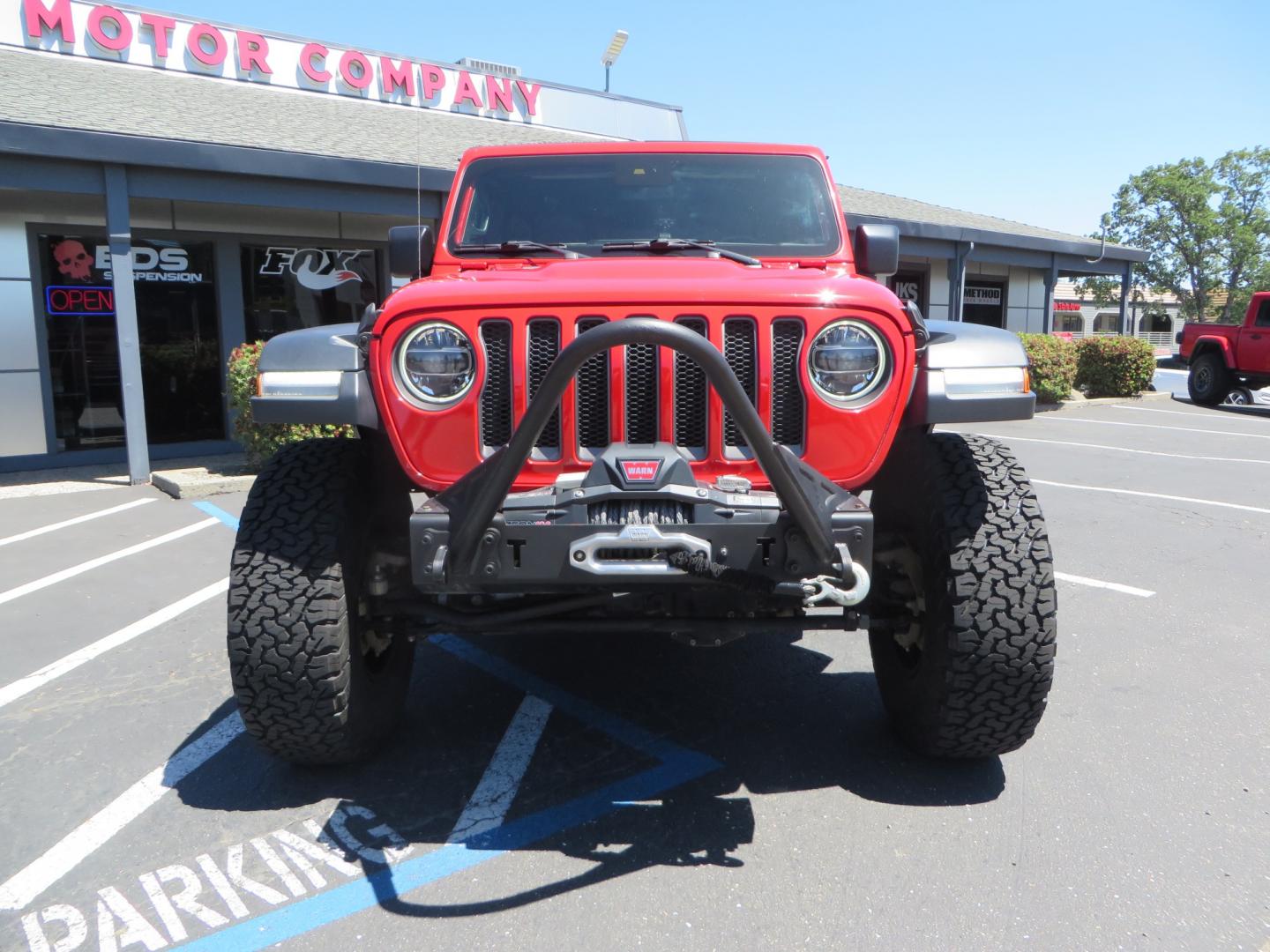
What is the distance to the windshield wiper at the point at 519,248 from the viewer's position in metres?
3.53

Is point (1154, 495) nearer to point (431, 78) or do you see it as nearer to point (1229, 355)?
point (1229, 355)

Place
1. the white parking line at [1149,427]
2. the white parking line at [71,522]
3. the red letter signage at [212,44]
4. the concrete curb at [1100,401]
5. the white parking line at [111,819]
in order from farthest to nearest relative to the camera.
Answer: the concrete curb at [1100,401], the red letter signage at [212,44], the white parking line at [1149,427], the white parking line at [71,522], the white parking line at [111,819]

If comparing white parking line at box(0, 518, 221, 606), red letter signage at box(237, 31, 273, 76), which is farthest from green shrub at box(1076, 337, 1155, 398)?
white parking line at box(0, 518, 221, 606)

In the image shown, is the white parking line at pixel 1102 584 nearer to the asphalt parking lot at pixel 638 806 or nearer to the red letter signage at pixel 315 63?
the asphalt parking lot at pixel 638 806

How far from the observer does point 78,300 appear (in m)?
10.7

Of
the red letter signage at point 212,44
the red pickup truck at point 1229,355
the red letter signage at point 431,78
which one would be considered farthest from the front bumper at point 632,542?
the red pickup truck at point 1229,355

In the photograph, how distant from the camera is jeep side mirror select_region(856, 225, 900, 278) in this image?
3.59 metres

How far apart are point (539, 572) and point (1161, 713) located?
2.62 metres

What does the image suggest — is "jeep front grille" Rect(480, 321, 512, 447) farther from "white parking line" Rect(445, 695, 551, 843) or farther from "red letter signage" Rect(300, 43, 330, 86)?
"red letter signage" Rect(300, 43, 330, 86)

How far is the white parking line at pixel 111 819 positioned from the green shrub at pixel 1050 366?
1514cm

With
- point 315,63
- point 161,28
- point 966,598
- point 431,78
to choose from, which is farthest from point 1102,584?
point 431,78

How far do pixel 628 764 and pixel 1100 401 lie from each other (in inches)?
672

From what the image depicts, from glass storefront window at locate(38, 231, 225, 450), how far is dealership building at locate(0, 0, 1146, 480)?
2 centimetres

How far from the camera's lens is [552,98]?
17453mm
